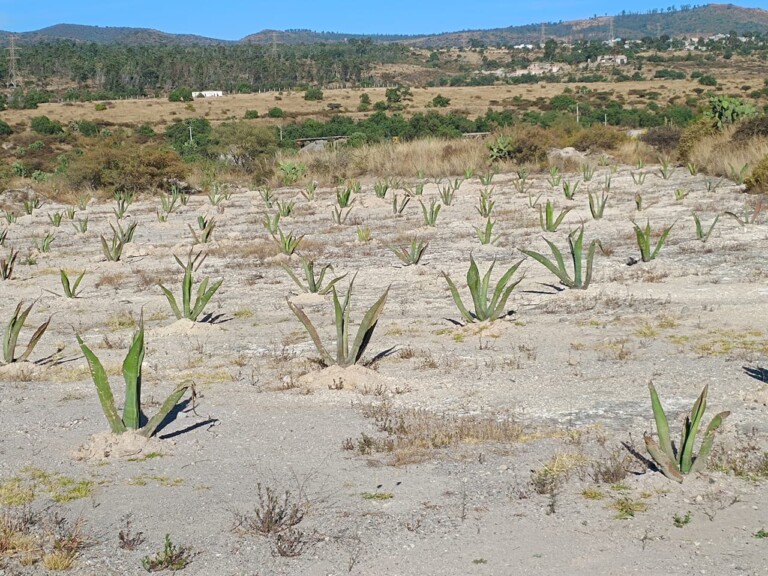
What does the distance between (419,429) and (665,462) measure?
4.69 ft

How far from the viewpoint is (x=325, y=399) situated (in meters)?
5.91

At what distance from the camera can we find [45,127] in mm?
50344

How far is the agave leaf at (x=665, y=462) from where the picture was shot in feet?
13.5

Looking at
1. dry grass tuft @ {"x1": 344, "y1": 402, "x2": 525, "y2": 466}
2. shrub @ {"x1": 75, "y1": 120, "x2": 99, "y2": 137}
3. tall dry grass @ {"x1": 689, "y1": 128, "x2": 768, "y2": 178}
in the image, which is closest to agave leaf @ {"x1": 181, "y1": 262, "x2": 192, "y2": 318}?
dry grass tuft @ {"x1": 344, "y1": 402, "x2": 525, "y2": 466}

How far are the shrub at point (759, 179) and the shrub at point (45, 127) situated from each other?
137 ft

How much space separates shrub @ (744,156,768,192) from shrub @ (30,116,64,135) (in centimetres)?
4164

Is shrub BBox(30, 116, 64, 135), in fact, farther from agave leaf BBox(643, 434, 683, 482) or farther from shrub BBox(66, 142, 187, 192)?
agave leaf BBox(643, 434, 683, 482)

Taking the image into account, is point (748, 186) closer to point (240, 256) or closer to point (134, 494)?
point (240, 256)

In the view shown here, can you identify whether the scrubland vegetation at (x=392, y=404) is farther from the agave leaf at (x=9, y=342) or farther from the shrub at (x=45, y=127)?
the shrub at (x=45, y=127)

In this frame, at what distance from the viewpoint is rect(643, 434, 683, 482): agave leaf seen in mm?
4129

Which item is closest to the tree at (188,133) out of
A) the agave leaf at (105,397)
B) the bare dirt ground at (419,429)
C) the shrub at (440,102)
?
the shrub at (440,102)

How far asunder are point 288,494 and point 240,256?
8.98 metres

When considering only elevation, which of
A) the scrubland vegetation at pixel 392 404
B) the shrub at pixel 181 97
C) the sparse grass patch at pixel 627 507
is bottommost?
the scrubland vegetation at pixel 392 404

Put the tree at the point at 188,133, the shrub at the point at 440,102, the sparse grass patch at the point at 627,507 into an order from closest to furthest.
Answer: the sparse grass patch at the point at 627,507, the tree at the point at 188,133, the shrub at the point at 440,102
